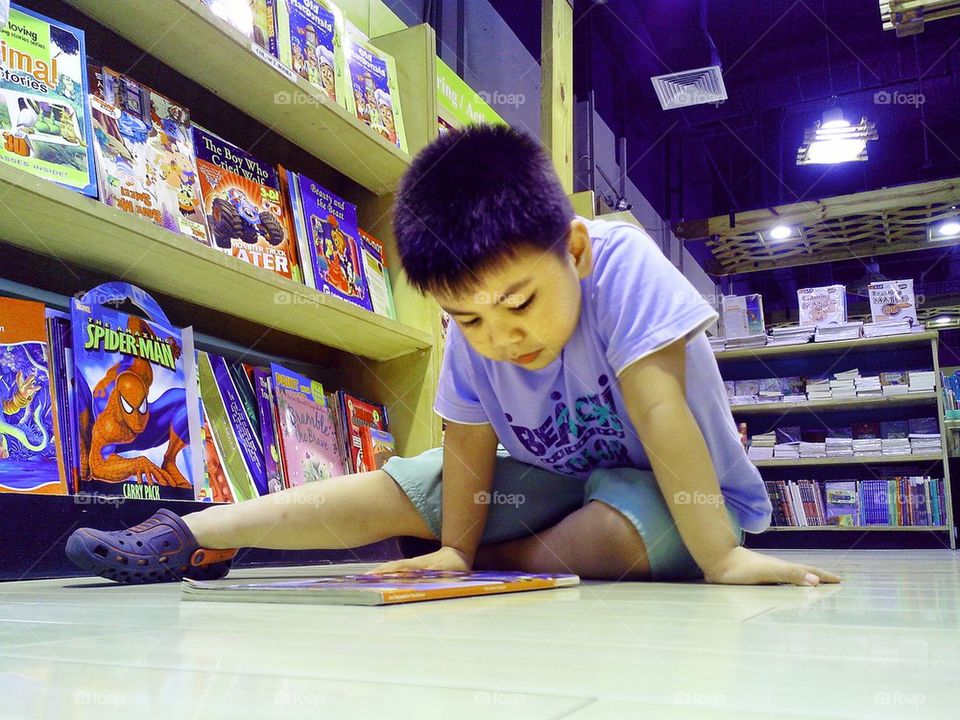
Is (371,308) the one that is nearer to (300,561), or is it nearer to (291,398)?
(291,398)

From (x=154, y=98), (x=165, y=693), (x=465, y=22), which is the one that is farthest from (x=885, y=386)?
(x=165, y=693)

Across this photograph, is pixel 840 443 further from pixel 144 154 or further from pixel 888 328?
pixel 144 154

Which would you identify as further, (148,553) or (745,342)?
(745,342)

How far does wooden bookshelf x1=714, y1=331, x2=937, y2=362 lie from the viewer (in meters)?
4.26

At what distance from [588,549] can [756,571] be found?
0.86 ft

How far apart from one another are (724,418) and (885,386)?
3.54m

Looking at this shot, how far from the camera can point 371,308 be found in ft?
6.91

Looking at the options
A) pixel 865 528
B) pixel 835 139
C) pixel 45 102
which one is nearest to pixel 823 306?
pixel 865 528

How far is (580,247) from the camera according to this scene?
3.71ft

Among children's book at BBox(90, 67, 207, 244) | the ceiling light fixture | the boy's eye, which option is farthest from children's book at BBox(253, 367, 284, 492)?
the ceiling light fixture

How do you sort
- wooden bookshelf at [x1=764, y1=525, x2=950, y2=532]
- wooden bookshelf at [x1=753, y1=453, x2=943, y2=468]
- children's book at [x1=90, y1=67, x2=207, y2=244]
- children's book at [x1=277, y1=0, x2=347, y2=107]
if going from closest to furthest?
children's book at [x1=90, y1=67, x2=207, y2=244], children's book at [x1=277, y1=0, x2=347, y2=107], wooden bookshelf at [x1=764, y1=525, x2=950, y2=532], wooden bookshelf at [x1=753, y1=453, x2=943, y2=468]

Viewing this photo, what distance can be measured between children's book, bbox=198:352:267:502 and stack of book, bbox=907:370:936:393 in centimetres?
361

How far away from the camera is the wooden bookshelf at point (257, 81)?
5.01ft

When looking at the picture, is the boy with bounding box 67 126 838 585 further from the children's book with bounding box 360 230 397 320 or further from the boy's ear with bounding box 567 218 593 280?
the children's book with bounding box 360 230 397 320
